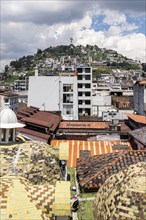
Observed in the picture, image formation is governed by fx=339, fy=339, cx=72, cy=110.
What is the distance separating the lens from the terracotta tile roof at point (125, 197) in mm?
9023

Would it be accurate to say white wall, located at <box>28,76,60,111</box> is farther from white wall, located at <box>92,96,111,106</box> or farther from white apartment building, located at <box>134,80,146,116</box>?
white apartment building, located at <box>134,80,146,116</box>

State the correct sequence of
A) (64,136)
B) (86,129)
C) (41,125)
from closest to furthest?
(41,125) < (64,136) < (86,129)

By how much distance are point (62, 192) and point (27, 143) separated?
5.52 m

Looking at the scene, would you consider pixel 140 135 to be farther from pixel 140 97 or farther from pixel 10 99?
pixel 10 99

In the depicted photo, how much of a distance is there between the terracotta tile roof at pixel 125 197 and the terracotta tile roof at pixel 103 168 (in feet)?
29.2

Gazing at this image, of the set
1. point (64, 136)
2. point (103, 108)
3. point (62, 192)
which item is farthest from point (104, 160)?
point (103, 108)

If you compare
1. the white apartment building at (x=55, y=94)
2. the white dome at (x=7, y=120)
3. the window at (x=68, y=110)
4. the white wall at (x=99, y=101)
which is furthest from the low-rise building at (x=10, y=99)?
the white dome at (x=7, y=120)

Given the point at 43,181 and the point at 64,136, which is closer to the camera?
the point at 43,181

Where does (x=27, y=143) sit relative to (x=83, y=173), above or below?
above

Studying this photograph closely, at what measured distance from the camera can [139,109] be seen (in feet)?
250

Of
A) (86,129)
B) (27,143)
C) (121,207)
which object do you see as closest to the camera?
(121,207)

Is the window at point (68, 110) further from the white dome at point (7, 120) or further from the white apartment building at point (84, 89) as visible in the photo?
the white dome at point (7, 120)

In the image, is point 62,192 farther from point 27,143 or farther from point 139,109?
point 139,109

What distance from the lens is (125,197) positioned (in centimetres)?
937
